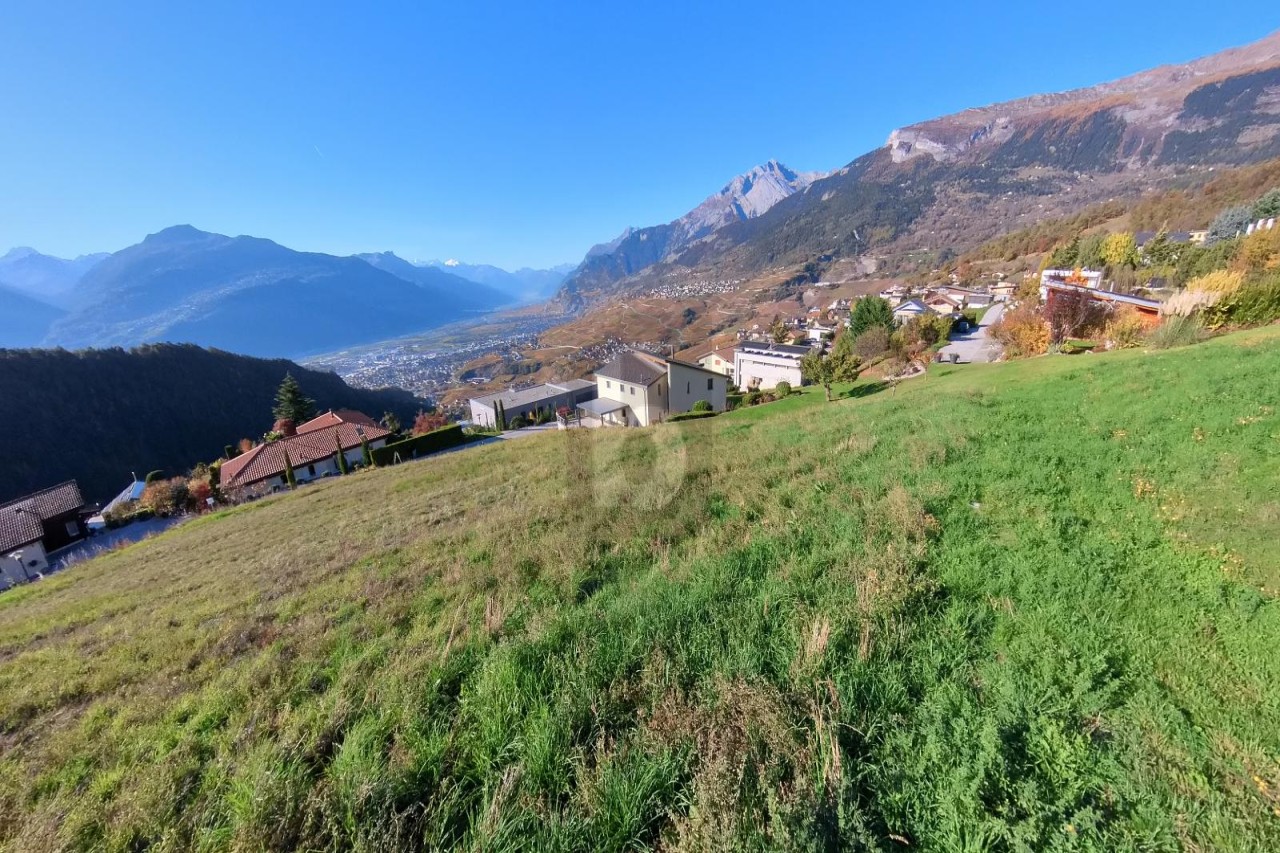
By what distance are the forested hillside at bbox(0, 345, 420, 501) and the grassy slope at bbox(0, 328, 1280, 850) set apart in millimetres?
67605

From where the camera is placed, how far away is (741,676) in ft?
12.1

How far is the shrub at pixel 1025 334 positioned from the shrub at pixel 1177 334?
842 cm

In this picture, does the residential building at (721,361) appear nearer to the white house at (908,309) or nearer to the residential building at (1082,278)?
the white house at (908,309)

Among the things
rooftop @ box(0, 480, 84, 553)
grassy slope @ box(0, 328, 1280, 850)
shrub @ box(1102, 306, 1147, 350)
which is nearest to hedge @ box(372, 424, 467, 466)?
rooftop @ box(0, 480, 84, 553)

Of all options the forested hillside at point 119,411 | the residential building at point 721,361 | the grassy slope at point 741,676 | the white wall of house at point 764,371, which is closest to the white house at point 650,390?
the white wall of house at point 764,371

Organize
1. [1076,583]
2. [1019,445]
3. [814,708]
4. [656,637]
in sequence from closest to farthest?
[814,708] < [656,637] < [1076,583] < [1019,445]

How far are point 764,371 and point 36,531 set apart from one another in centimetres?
5731

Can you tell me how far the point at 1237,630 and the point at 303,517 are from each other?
1947 centimetres

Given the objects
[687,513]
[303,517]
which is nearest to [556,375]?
[303,517]

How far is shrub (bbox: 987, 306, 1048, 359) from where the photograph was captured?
28.0m

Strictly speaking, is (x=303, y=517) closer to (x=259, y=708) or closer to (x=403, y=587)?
(x=403, y=587)

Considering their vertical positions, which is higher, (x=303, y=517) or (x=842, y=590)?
(x=842, y=590)

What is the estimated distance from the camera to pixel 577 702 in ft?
11.7

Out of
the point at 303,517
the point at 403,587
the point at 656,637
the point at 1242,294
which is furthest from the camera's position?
the point at 1242,294
